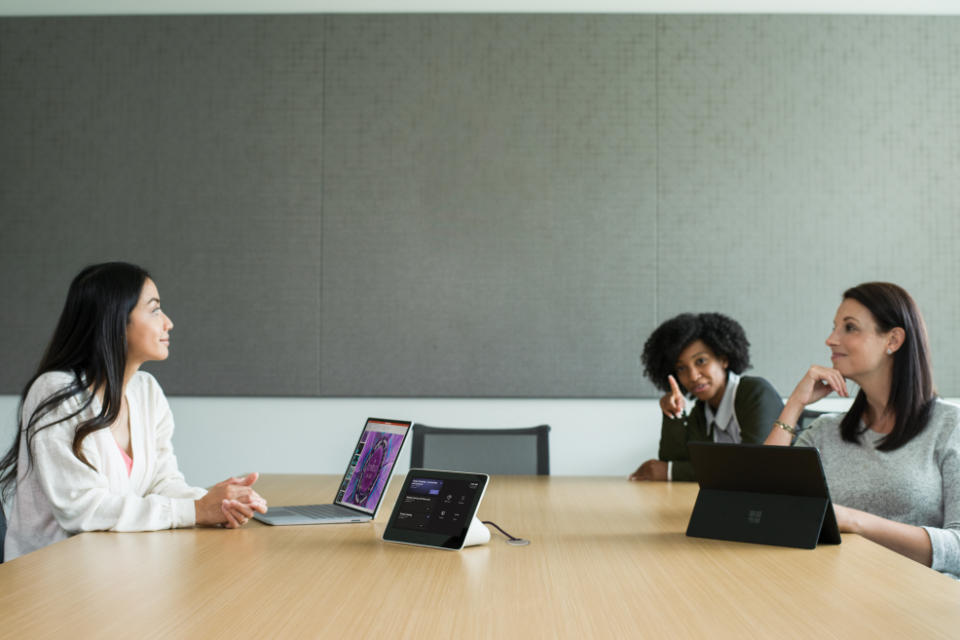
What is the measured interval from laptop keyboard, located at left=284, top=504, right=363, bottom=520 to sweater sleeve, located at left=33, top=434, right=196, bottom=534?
0.28 metres

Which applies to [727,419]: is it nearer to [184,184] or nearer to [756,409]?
[756,409]

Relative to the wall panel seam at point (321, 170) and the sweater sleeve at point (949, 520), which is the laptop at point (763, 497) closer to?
the sweater sleeve at point (949, 520)

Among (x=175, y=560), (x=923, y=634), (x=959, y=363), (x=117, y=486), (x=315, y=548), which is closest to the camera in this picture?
(x=923, y=634)

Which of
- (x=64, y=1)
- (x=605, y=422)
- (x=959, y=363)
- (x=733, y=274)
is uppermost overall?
(x=64, y=1)

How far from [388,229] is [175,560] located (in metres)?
2.48

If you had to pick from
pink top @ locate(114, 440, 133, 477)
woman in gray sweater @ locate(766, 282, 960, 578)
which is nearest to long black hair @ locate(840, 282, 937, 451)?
woman in gray sweater @ locate(766, 282, 960, 578)

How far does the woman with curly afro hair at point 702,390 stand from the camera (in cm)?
262

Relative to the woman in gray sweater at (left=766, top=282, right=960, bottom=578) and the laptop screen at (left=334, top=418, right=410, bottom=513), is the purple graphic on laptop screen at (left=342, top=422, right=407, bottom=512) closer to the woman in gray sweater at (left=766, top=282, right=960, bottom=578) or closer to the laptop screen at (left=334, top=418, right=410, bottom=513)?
the laptop screen at (left=334, top=418, right=410, bottom=513)

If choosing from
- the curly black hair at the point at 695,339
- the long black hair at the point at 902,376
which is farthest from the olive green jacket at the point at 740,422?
the long black hair at the point at 902,376

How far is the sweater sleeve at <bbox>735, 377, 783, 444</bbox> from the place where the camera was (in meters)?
2.61

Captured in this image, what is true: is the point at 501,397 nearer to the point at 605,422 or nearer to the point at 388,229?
the point at 605,422

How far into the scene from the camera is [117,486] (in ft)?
5.90

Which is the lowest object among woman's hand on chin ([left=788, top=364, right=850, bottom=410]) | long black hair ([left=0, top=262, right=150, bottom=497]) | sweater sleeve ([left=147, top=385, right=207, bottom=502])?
sweater sleeve ([left=147, top=385, right=207, bottom=502])

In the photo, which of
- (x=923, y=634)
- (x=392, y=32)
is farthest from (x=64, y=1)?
(x=923, y=634)
